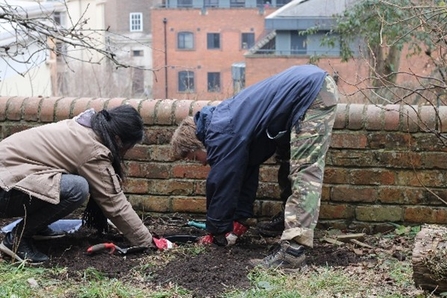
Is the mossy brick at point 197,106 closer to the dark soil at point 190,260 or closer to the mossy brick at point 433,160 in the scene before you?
the dark soil at point 190,260

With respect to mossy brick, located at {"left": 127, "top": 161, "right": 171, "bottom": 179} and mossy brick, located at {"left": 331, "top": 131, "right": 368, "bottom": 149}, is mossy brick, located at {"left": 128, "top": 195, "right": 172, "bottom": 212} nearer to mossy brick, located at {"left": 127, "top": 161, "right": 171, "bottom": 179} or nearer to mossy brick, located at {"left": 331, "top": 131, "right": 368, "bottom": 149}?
mossy brick, located at {"left": 127, "top": 161, "right": 171, "bottom": 179}

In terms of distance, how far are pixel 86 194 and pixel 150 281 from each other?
715mm

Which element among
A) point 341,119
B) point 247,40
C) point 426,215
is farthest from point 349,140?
point 247,40

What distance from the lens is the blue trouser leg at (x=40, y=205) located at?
4.48 m

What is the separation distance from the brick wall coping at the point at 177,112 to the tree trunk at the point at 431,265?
4.21 ft

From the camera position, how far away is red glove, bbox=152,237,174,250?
192 inches

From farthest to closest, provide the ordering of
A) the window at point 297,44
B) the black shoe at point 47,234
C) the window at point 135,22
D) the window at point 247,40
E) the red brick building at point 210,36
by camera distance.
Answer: the window at point 247,40
the red brick building at point 210,36
the window at point 135,22
the window at point 297,44
the black shoe at point 47,234

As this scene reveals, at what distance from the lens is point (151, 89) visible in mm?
19859

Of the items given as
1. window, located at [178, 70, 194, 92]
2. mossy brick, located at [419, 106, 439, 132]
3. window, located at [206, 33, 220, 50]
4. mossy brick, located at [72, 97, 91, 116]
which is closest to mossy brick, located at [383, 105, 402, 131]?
mossy brick, located at [419, 106, 439, 132]

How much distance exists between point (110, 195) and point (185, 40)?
22307 mm

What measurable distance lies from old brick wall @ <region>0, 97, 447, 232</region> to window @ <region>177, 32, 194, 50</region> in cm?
2079

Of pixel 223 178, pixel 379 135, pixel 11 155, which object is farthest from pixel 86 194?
pixel 379 135

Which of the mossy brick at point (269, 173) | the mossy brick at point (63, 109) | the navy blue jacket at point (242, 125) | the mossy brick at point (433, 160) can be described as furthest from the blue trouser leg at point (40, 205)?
the mossy brick at point (433, 160)

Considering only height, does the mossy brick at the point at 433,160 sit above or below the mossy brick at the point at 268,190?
above
